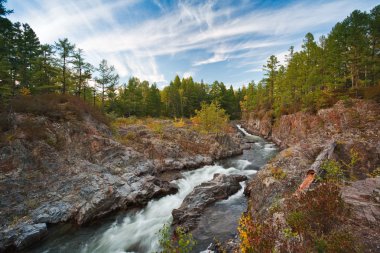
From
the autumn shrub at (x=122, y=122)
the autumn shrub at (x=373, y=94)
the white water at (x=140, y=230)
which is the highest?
the autumn shrub at (x=373, y=94)

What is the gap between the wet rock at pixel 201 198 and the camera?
12914 mm

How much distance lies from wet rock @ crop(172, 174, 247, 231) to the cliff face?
73.4 inches

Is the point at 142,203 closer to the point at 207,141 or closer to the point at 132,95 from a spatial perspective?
the point at 207,141

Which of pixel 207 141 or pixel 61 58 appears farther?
pixel 207 141

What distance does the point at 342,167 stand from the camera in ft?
39.8

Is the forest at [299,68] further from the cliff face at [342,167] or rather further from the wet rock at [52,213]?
the wet rock at [52,213]

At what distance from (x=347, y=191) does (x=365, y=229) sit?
2294 millimetres

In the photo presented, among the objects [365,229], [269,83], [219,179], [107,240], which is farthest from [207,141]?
[269,83]

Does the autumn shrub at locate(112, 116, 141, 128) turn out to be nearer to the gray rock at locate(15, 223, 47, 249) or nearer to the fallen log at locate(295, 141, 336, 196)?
the gray rock at locate(15, 223, 47, 249)

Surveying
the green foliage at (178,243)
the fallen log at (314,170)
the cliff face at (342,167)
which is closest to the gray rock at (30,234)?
the green foliage at (178,243)

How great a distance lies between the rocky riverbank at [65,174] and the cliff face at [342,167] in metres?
9.71

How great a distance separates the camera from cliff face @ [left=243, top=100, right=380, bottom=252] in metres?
5.71

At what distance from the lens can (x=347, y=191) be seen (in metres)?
7.28

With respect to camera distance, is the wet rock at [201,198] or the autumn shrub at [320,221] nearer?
the autumn shrub at [320,221]
